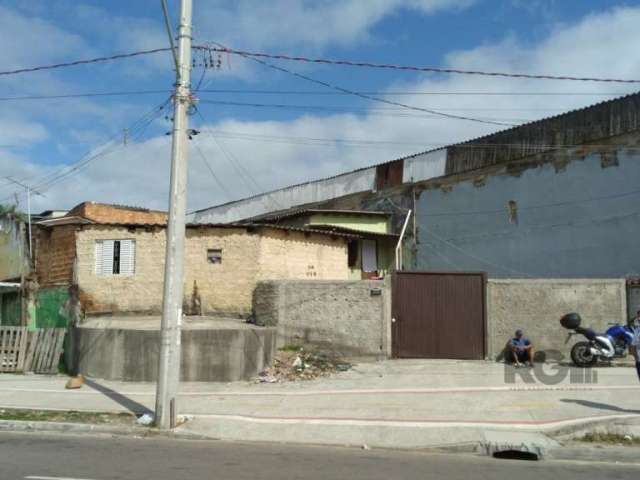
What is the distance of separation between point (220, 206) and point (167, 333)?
31486mm

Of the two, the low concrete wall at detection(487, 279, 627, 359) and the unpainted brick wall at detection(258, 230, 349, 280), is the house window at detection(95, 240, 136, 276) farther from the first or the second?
the low concrete wall at detection(487, 279, 627, 359)

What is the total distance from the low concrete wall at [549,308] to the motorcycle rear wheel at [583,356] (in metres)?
0.94

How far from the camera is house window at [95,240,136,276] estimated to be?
740 inches

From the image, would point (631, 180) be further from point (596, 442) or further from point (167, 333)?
point (167, 333)

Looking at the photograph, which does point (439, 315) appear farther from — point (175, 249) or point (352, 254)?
point (352, 254)

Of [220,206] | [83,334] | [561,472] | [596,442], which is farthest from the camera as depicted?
[220,206]

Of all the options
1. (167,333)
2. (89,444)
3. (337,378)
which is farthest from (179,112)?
(337,378)

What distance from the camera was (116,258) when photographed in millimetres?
18844

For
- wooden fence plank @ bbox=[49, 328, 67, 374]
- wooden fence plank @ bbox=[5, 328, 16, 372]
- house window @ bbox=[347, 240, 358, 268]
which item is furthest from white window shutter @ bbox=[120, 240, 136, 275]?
house window @ bbox=[347, 240, 358, 268]

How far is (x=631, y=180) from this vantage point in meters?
21.7

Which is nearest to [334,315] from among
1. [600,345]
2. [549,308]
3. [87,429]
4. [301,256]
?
[301,256]

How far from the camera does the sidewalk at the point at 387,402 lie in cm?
987

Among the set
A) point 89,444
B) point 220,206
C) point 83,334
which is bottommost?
point 89,444

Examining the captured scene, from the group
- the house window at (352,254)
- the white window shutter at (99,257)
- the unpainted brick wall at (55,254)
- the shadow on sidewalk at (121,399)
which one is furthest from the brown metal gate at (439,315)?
the unpainted brick wall at (55,254)
